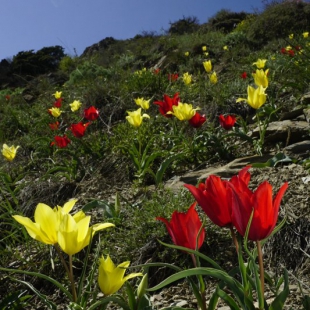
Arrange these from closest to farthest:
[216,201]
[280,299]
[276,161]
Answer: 1. [280,299]
2. [216,201]
3. [276,161]

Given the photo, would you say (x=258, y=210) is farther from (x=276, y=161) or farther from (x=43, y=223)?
(x=276, y=161)

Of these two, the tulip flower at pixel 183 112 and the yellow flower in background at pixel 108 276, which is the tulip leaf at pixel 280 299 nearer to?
the yellow flower in background at pixel 108 276

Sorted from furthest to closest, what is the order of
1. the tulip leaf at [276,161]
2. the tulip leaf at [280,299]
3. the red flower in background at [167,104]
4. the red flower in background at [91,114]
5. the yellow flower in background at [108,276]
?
1. the red flower in background at [91,114]
2. the red flower in background at [167,104]
3. the tulip leaf at [276,161]
4. the yellow flower in background at [108,276]
5. the tulip leaf at [280,299]

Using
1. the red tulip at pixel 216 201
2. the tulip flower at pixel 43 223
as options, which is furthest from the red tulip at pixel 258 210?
the tulip flower at pixel 43 223

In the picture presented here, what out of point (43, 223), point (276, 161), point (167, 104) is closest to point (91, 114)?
point (167, 104)

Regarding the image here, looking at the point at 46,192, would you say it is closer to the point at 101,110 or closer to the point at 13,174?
the point at 13,174

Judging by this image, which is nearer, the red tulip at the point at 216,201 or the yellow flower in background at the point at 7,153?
the red tulip at the point at 216,201

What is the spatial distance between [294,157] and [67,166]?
1842 millimetres

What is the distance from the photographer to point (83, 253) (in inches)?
90.0

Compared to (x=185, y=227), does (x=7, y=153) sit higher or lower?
higher

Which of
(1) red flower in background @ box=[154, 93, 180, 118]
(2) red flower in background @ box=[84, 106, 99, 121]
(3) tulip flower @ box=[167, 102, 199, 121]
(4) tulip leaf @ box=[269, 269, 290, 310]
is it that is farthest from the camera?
(2) red flower in background @ box=[84, 106, 99, 121]

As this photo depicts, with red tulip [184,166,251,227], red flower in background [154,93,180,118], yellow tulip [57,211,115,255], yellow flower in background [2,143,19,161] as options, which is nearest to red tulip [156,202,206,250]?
red tulip [184,166,251,227]

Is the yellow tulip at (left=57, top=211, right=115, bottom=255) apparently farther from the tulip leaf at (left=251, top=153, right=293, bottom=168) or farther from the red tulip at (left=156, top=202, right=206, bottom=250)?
the tulip leaf at (left=251, top=153, right=293, bottom=168)

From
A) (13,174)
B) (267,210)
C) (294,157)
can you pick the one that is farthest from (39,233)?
(13,174)
